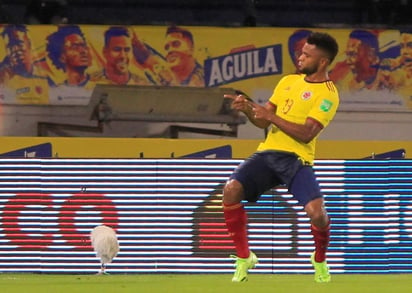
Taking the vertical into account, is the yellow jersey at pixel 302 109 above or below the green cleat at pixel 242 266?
above

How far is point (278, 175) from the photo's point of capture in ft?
32.0

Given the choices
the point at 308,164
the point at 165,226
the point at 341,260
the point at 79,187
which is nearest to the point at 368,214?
the point at 341,260

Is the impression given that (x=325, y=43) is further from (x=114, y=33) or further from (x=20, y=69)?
(x=20, y=69)

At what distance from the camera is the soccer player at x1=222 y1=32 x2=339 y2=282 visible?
9625 millimetres

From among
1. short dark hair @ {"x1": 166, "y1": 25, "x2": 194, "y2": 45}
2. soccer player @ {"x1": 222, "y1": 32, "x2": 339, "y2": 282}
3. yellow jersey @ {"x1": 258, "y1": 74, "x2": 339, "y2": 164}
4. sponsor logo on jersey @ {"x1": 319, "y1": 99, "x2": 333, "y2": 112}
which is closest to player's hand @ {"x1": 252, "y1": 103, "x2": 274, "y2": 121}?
soccer player @ {"x1": 222, "y1": 32, "x2": 339, "y2": 282}

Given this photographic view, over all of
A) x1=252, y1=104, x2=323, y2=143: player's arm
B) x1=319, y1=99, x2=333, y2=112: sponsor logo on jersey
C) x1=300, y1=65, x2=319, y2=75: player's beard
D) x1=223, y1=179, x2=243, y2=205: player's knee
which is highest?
x1=300, y1=65, x2=319, y2=75: player's beard

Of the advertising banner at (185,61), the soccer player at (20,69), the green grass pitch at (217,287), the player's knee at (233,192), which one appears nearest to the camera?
the green grass pitch at (217,287)

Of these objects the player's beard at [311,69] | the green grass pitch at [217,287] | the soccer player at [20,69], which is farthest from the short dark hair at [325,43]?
the soccer player at [20,69]

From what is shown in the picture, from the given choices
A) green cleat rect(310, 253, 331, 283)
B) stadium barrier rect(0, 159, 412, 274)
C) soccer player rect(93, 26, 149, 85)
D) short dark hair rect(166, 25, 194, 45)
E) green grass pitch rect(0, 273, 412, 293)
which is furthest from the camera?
short dark hair rect(166, 25, 194, 45)

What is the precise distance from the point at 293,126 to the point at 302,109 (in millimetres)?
223

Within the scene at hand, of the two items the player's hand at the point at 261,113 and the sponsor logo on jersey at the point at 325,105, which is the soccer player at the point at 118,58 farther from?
the player's hand at the point at 261,113

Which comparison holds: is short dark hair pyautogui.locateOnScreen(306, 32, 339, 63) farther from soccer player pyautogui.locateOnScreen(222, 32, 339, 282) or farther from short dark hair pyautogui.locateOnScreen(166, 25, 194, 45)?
short dark hair pyautogui.locateOnScreen(166, 25, 194, 45)

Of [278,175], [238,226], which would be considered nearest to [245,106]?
[278,175]

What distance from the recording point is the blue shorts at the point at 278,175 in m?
9.66
